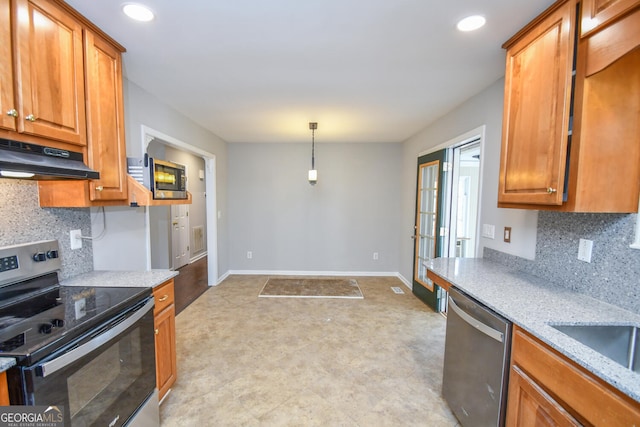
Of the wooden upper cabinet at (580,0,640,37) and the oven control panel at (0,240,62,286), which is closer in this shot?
the wooden upper cabinet at (580,0,640,37)

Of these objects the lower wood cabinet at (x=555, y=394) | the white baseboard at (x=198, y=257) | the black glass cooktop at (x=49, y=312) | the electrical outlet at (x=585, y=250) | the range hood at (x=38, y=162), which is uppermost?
the range hood at (x=38, y=162)

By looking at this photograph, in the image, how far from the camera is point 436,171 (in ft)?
11.5

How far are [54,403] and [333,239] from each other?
4144mm

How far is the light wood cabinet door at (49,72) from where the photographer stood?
1.22 m

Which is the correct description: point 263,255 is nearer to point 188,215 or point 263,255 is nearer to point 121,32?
point 188,215

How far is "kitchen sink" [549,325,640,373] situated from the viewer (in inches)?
46.1

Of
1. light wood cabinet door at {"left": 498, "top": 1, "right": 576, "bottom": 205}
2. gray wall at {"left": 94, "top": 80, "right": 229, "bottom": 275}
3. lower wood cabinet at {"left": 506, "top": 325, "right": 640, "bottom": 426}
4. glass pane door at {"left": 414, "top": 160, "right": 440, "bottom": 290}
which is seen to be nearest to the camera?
lower wood cabinet at {"left": 506, "top": 325, "right": 640, "bottom": 426}

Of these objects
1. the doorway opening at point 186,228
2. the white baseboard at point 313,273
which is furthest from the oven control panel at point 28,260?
the white baseboard at point 313,273

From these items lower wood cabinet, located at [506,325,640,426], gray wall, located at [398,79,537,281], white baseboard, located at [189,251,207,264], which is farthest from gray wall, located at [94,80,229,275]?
white baseboard, located at [189,251,207,264]

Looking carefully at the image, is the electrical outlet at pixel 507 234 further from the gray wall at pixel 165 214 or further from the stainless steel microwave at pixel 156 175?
the gray wall at pixel 165 214

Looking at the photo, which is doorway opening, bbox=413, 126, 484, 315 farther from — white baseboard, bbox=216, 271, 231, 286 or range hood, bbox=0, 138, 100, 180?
white baseboard, bbox=216, 271, 231, 286

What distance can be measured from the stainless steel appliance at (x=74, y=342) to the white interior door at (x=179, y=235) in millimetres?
3782

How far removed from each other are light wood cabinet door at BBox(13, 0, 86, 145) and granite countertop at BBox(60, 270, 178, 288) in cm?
89

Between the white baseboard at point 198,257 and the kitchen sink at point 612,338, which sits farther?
the white baseboard at point 198,257
